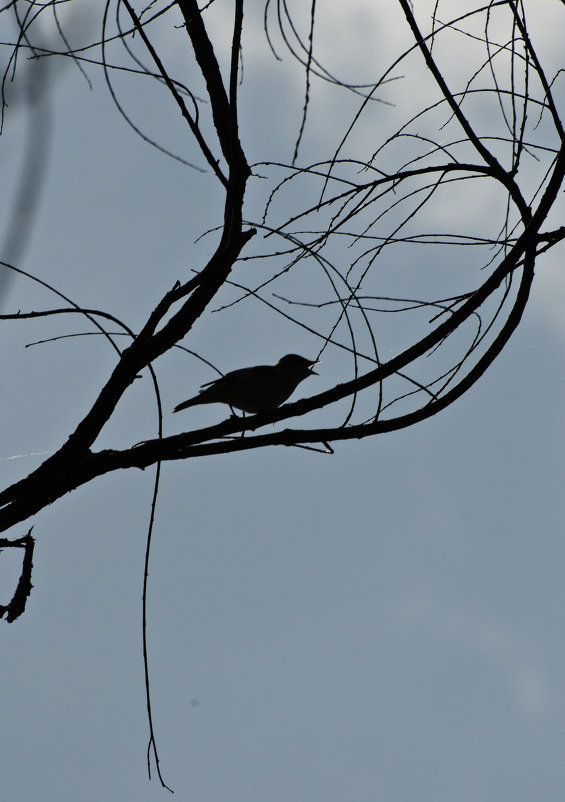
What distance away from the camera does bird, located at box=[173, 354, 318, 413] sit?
23.3ft

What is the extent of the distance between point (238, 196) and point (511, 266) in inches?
49.0

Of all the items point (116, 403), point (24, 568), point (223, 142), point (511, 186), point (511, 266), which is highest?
point (223, 142)

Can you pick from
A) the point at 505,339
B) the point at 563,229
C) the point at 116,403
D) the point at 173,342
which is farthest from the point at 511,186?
the point at 116,403

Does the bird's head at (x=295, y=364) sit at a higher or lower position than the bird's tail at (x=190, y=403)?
higher

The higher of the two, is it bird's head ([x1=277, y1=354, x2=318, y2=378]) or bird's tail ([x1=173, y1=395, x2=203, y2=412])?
bird's head ([x1=277, y1=354, x2=318, y2=378])

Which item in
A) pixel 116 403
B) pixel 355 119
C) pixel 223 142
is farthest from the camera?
pixel 223 142

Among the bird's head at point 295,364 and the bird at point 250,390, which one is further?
the bird's head at point 295,364

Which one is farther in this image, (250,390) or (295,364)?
(295,364)

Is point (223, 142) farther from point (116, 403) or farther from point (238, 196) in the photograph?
point (116, 403)

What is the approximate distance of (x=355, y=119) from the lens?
9.96 ft

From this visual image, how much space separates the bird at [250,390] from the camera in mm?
7094

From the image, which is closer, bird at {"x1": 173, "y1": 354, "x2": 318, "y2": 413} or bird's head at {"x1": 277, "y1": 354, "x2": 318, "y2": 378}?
bird at {"x1": 173, "y1": 354, "x2": 318, "y2": 413}

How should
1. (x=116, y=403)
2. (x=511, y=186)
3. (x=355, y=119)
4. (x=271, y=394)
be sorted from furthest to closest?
(x=271, y=394), (x=116, y=403), (x=511, y=186), (x=355, y=119)

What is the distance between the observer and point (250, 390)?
7.14m
